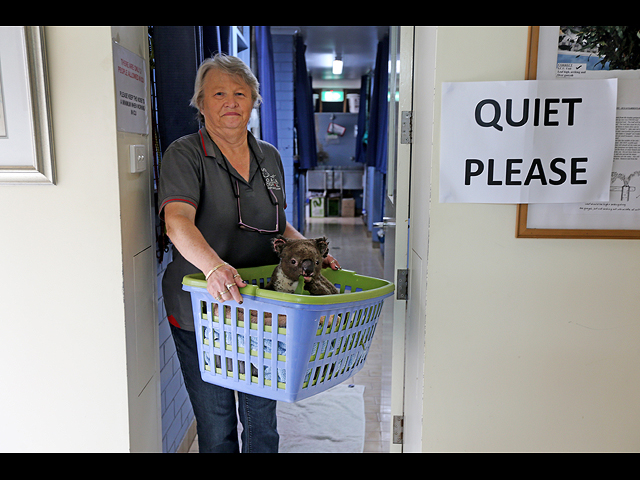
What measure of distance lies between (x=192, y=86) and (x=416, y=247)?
100 cm

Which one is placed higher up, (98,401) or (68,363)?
(68,363)

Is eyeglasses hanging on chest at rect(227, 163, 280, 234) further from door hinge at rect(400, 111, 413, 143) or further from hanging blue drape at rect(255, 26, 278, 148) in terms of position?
hanging blue drape at rect(255, 26, 278, 148)

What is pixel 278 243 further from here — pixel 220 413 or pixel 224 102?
pixel 220 413

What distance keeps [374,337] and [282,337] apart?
8.70ft

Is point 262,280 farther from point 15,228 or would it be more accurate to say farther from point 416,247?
point 15,228

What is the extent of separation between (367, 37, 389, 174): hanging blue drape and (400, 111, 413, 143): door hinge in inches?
148

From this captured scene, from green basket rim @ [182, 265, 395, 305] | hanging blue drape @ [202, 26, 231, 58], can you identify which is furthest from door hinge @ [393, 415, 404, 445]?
hanging blue drape @ [202, 26, 231, 58]

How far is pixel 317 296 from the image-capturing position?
1.29m

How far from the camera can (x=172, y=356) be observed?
88.8 inches

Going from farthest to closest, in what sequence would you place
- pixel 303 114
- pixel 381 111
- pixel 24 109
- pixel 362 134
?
1. pixel 362 134
2. pixel 303 114
3. pixel 381 111
4. pixel 24 109

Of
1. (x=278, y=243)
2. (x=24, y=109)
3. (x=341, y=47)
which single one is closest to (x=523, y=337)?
(x=278, y=243)

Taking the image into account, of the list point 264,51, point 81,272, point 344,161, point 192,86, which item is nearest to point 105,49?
point 192,86

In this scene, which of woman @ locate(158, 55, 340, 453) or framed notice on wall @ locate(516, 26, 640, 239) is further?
woman @ locate(158, 55, 340, 453)

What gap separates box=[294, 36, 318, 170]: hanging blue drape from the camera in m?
6.65
